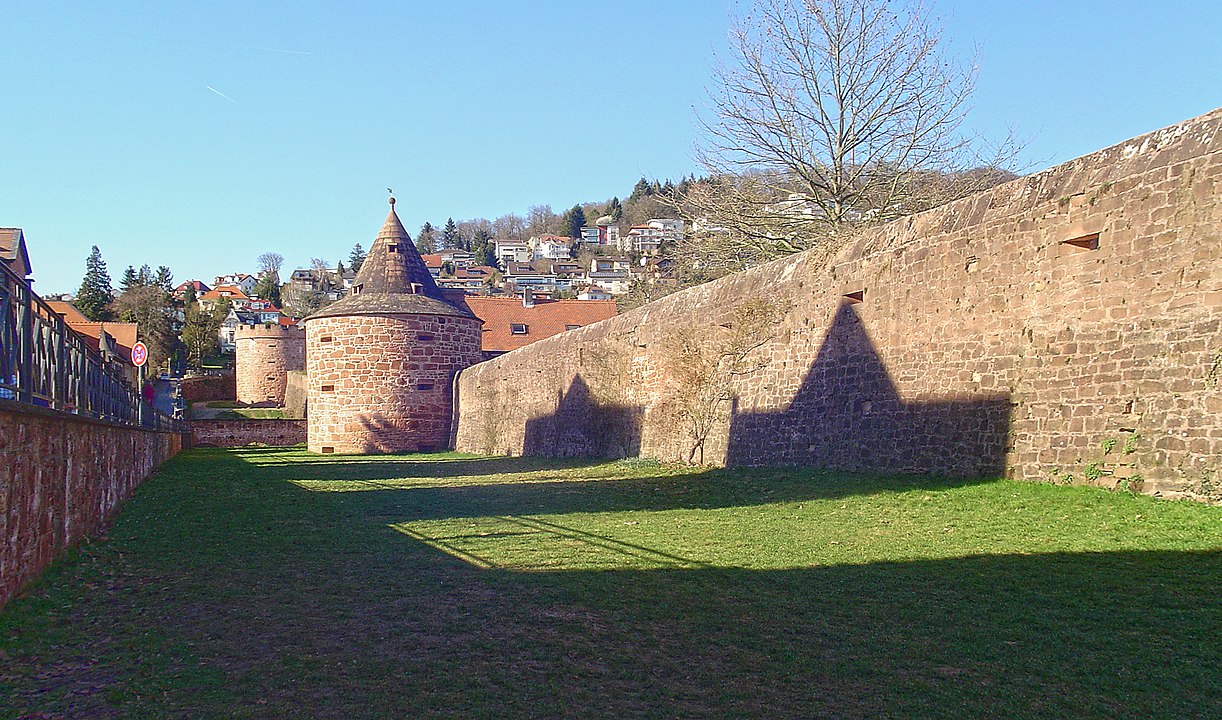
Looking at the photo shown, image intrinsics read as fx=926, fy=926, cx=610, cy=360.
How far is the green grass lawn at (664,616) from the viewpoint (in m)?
3.95

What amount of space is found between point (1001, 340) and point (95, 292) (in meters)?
83.5

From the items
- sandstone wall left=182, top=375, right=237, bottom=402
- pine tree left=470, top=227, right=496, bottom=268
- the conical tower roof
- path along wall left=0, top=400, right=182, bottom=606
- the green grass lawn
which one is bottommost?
the green grass lawn

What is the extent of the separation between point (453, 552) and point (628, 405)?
1070 cm

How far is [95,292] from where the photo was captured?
77.9 meters

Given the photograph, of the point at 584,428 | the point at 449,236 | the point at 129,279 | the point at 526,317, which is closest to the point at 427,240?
the point at 449,236

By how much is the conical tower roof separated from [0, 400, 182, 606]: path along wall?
18497mm

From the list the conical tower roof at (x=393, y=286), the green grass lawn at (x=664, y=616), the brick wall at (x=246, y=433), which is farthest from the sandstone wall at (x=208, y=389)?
the green grass lawn at (x=664, y=616)

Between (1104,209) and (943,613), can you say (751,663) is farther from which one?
(1104,209)

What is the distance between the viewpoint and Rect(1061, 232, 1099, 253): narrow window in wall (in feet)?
27.3

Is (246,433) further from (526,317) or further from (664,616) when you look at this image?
(664,616)

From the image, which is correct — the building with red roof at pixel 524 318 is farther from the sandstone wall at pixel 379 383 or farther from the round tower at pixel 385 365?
the sandstone wall at pixel 379 383

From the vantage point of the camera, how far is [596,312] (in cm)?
5744

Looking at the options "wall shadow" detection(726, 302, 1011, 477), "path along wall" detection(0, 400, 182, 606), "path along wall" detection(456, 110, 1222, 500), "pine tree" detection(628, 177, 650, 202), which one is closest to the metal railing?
"path along wall" detection(0, 400, 182, 606)

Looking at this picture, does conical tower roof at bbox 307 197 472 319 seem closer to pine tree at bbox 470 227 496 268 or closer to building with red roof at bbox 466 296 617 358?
building with red roof at bbox 466 296 617 358
